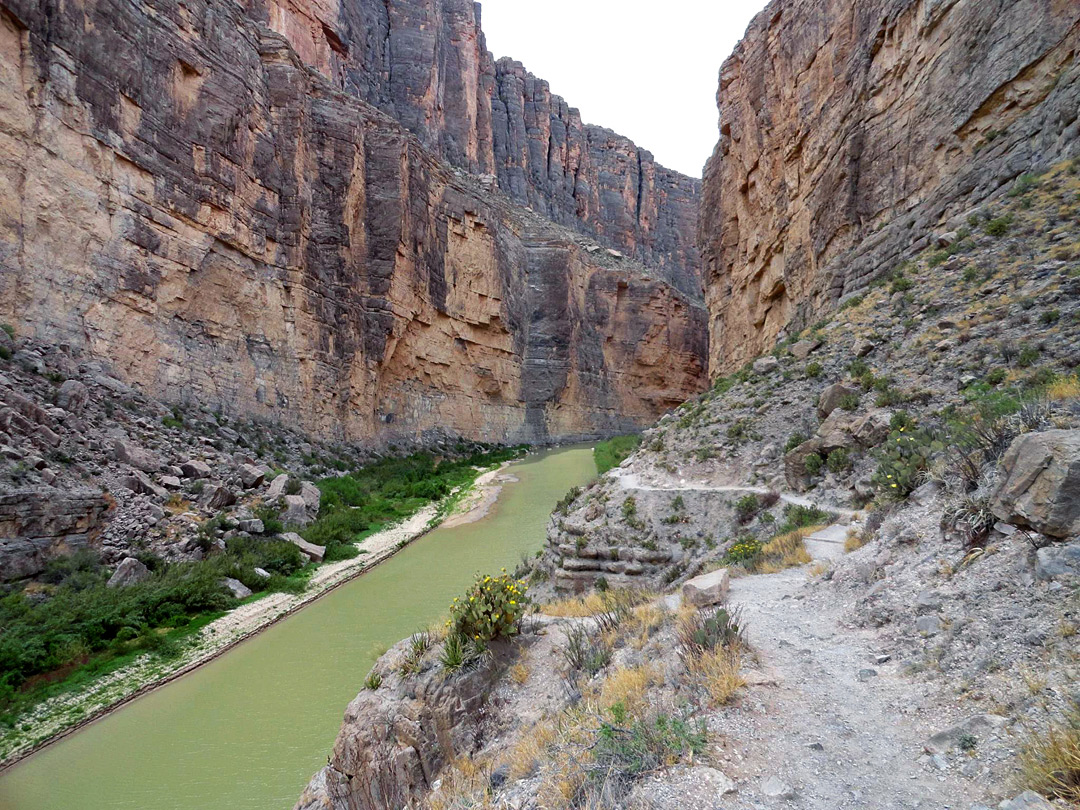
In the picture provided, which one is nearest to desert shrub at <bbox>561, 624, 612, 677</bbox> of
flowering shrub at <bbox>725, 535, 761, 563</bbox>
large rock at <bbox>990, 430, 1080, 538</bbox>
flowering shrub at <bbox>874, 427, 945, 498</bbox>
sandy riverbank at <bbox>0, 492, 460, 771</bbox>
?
flowering shrub at <bbox>725, 535, 761, 563</bbox>

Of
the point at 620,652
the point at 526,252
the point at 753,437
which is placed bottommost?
the point at 620,652

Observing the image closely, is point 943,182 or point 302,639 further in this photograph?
point 943,182

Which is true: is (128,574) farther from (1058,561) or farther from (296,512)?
(1058,561)

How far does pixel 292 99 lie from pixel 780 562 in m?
30.8

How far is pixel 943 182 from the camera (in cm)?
1608

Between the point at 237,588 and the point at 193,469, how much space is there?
525 cm

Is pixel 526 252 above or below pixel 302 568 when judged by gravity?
above

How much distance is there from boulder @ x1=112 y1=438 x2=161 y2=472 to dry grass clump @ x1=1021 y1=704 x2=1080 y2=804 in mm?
19912

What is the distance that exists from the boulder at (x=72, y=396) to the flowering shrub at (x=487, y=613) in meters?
15.7

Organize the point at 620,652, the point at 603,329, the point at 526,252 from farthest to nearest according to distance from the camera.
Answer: the point at 603,329, the point at 526,252, the point at 620,652

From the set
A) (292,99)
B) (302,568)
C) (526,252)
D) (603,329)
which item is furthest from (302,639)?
(603,329)

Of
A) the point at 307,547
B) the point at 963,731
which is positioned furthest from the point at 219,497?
the point at 963,731

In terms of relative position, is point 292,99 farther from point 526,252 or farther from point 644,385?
point 644,385

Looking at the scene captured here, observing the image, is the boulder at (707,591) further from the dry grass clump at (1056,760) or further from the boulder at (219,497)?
the boulder at (219,497)
